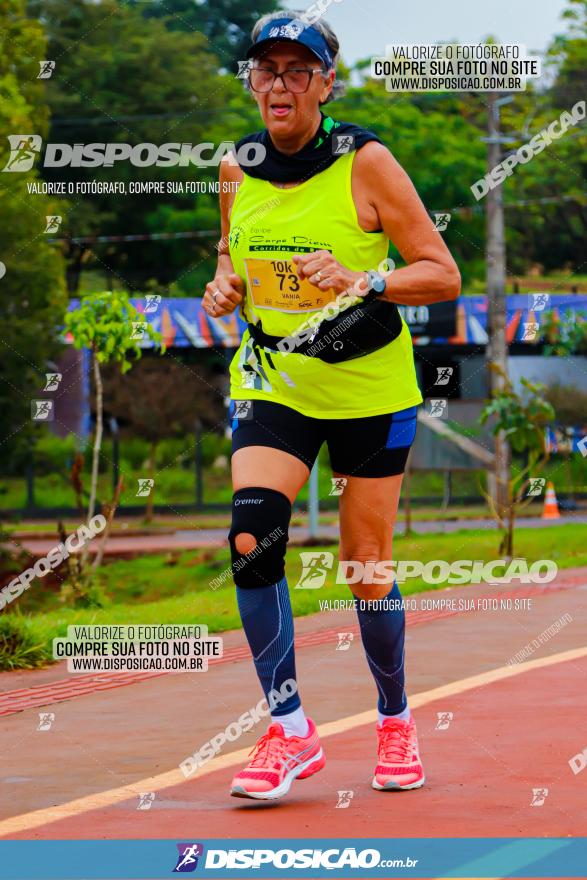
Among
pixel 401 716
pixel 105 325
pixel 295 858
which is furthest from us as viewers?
pixel 105 325

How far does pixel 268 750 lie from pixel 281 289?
139 centimetres

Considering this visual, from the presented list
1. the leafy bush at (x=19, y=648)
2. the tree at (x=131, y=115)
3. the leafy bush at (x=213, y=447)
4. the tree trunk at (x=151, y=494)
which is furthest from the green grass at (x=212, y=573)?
the tree at (x=131, y=115)

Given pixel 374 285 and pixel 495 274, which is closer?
pixel 374 285

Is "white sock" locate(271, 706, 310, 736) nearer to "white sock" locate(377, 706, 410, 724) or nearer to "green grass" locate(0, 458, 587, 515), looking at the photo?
"white sock" locate(377, 706, 410, 724)

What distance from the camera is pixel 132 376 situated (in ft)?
107

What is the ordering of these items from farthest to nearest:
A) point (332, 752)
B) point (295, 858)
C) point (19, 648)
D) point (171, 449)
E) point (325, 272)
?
point (171, 449)
point (19, 648)
point (332, 752)
point (325, 272)
point (295, 858)

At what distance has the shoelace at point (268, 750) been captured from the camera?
4.92m

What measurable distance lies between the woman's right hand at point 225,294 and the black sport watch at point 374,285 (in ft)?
1.32

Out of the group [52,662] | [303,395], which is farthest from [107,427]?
[303,395]

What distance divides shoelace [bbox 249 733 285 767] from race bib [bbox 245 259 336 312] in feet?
4.26

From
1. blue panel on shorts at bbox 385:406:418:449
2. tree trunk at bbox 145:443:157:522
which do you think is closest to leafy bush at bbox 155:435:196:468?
tree trunk at bbox 145:443:157:522

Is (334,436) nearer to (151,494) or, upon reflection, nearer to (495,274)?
(495,274)

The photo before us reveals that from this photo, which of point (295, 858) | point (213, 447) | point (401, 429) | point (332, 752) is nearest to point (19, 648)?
point (332, 752)

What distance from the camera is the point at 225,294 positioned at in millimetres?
4996
